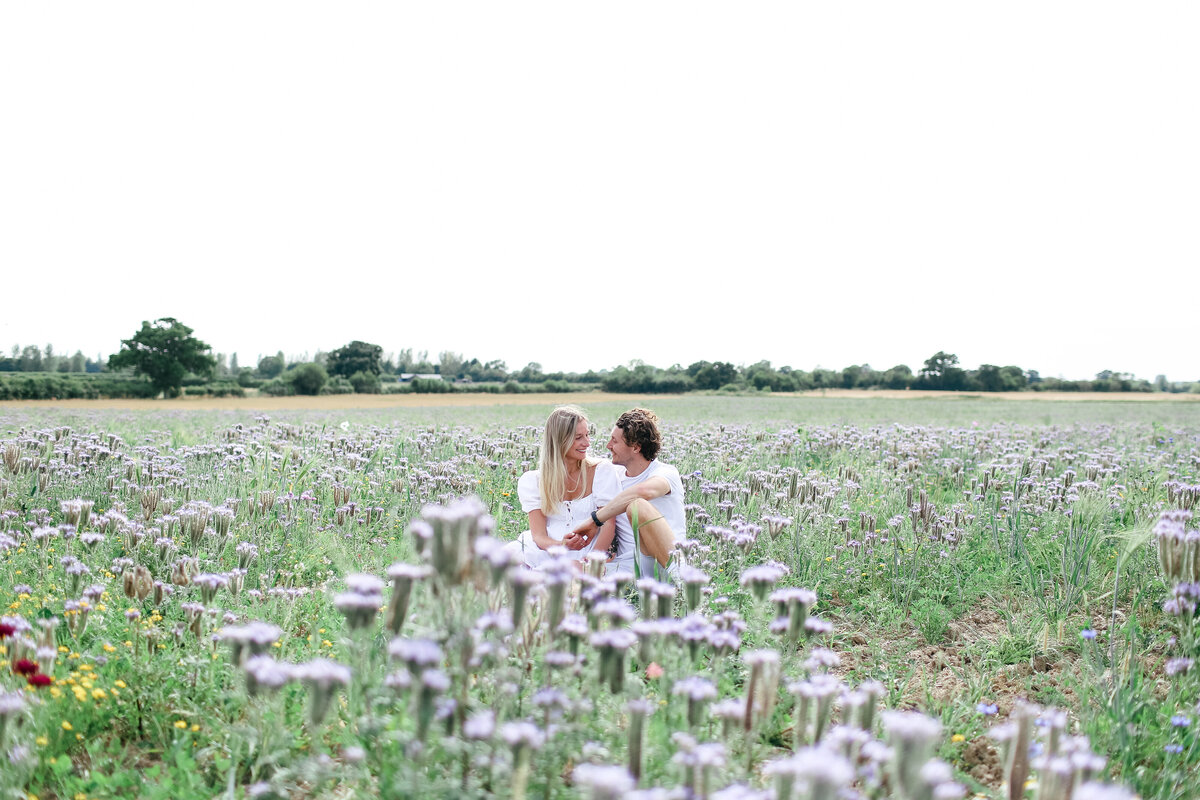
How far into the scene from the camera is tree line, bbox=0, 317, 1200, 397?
2195 inches

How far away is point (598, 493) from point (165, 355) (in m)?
60.7

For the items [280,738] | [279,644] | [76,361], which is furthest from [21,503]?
[76,361]

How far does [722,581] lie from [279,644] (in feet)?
9.50

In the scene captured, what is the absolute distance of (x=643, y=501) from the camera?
4.89 metres

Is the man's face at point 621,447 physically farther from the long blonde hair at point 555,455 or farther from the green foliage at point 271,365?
the green foliage at point 271,365

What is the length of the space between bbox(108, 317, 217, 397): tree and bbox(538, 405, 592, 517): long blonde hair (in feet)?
184

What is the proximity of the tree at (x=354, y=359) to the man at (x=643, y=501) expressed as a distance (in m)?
72.3

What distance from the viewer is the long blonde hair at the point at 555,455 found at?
532 cm

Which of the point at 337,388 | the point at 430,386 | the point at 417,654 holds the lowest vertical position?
the point at 417,654

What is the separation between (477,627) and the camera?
6.78 feet

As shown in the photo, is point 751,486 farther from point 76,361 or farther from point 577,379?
point 76,361

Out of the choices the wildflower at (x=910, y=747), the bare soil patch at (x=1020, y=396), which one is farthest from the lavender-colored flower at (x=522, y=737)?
the bare soil patch at (x=1020, y=396)

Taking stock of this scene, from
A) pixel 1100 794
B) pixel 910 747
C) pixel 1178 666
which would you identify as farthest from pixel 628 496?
pixel 1100 794

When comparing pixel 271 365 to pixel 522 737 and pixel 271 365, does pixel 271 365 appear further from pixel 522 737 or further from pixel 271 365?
pixel 522 737
